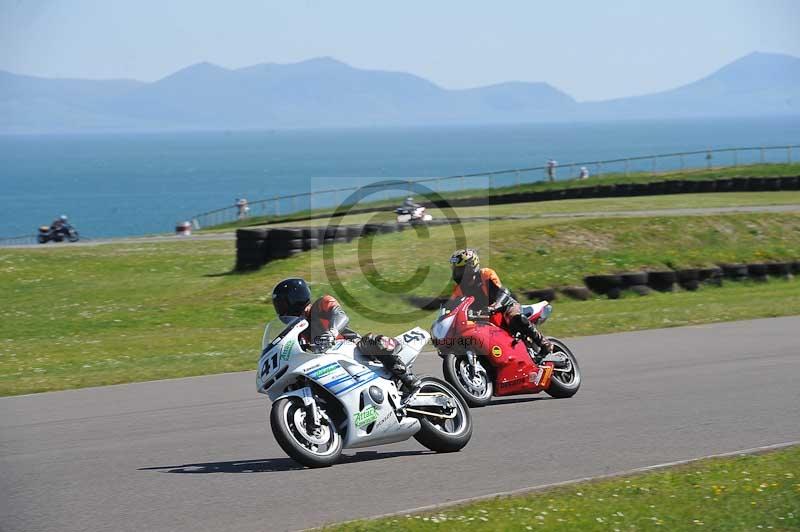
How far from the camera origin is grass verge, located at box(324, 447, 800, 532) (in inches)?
274

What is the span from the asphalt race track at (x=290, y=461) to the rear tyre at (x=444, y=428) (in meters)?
0.11

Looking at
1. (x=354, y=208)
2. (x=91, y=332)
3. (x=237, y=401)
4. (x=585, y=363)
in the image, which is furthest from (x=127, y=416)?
(x=354, y=208)

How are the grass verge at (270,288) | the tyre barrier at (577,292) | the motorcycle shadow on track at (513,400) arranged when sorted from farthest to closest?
the tyre barrier at (577,292)
the grass verge at (270,288)
the motorcycle shadow on track at (513,400)

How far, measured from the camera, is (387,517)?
23.5 feet

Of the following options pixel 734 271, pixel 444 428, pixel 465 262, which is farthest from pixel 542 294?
pixel 444 428

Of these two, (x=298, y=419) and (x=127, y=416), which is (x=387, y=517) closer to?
(x=298, y=419)

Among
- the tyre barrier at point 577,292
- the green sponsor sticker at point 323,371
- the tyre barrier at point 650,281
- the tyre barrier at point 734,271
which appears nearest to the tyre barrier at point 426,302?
the tyre barrier at point 650,281

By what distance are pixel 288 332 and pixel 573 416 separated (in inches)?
133

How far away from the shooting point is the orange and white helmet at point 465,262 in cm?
1167

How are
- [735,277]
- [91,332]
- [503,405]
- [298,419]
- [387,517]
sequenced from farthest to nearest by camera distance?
[735,277], [91,332], [503,405], [298,419], [387,517]

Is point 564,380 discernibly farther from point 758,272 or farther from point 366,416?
point 758,272

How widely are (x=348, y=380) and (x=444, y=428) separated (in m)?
1.09

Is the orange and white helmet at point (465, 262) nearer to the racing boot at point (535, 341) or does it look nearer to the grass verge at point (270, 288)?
the racing boot at point (535, 341)

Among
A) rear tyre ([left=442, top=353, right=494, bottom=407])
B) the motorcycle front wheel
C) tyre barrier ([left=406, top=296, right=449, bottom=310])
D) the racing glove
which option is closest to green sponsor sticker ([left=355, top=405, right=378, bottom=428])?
the motorcycle front wheel
